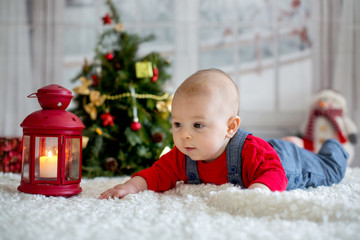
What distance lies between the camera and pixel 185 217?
2.70 ft

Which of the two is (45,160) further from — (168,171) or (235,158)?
(235,158)

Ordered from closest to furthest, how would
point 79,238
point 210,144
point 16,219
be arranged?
point 79,238 < point 16,219 < point 210,144

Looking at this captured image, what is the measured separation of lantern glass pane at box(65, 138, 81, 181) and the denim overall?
341mm

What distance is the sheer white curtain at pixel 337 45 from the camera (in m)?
2.50

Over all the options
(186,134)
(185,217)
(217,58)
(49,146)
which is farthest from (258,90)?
(185,217)

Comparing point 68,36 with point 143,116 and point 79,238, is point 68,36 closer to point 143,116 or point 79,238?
point 143,116

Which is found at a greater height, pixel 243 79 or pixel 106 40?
pixel 106 40

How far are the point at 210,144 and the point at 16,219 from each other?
531mm

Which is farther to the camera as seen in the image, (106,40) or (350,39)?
(350,39)

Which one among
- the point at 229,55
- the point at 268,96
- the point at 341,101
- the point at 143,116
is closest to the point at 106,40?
the point at 143,116

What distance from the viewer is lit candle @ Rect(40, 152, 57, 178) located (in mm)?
1095

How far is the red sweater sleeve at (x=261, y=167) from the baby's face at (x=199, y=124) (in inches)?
3.6

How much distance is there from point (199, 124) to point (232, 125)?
110mm

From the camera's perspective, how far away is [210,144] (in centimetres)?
107
